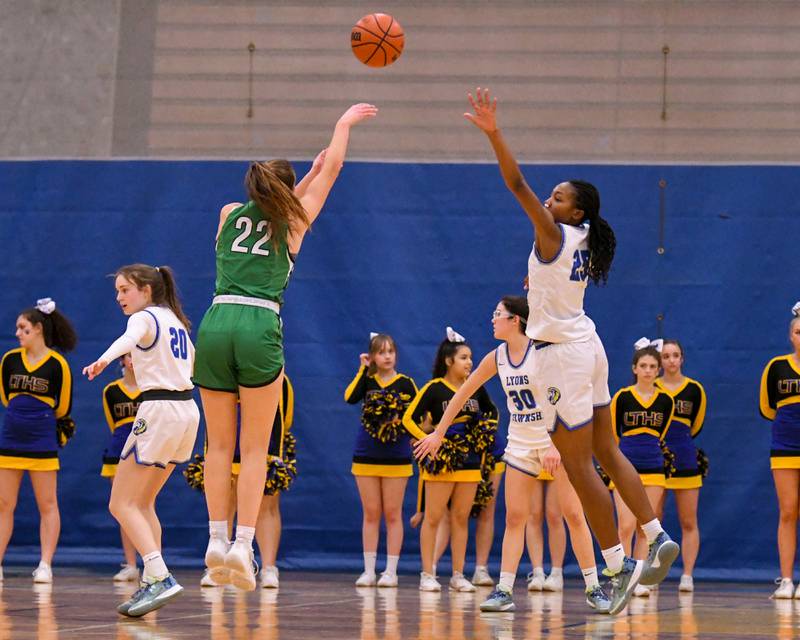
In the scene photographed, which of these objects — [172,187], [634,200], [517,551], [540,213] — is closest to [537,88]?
[634,200]

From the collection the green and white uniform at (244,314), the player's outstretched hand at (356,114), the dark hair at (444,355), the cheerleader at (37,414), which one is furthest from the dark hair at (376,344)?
the green and white uniform at (244,314)

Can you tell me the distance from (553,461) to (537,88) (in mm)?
5482

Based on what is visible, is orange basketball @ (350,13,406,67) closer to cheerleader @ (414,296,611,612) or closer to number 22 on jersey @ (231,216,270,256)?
cheerleader @ (414,296,611,612)

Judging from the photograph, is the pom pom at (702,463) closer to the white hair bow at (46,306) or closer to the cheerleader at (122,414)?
the cheerleader at (122,414)

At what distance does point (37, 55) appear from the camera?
506 inches

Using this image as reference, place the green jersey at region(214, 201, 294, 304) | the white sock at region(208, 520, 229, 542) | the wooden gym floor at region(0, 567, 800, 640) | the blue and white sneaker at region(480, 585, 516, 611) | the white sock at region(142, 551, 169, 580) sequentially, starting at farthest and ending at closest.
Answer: the blue and white sneaker at region(480, 585, 516, 611)
the white sock at region(142, 551, 169, 580)
the wooden gym floor at region(0, 567, 800, 640)
the white sock at region(208, 520, 229, 542)
the green jersey at region(214, 201, 294, 304)

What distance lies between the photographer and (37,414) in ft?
33.1

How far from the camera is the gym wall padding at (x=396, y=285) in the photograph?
11.0 meters

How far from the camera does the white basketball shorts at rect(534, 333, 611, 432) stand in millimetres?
6078

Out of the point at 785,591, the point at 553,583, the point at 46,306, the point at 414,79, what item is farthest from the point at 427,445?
the point at 414,79

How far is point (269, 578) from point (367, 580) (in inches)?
31.0

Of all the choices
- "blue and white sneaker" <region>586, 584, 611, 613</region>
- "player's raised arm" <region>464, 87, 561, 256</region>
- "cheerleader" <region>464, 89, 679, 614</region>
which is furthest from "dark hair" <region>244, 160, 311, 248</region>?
"blue and white sneaker" <region>586, 584, 611, 613</region>

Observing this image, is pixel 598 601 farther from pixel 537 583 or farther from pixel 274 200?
pixel 274 200

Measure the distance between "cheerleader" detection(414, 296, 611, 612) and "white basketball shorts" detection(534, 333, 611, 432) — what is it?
58.7 inches
